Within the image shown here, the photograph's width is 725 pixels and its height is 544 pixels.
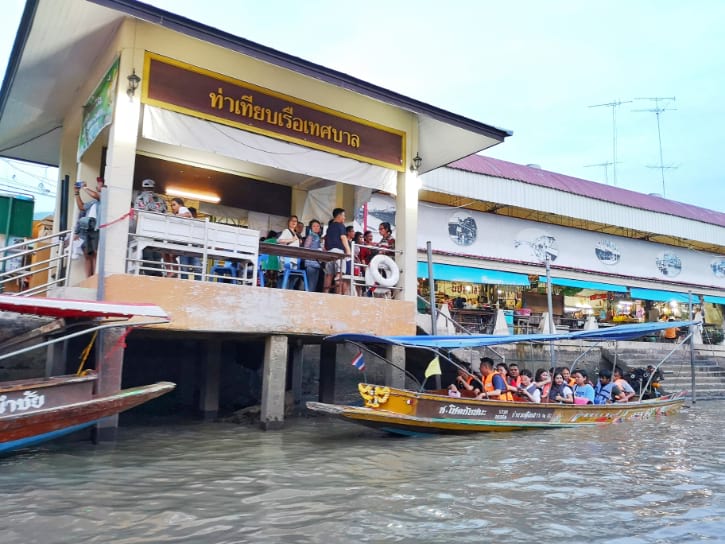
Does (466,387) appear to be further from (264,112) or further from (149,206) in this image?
(149,206)

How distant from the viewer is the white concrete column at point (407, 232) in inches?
447

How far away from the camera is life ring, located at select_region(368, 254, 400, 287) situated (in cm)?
1073

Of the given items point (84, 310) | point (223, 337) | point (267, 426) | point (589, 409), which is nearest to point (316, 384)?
point (223, 337)

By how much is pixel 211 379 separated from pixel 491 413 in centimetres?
569

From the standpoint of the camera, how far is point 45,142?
46.7 feet

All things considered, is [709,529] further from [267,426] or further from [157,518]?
[267,426]

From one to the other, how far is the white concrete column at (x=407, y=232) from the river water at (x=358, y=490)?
314cm

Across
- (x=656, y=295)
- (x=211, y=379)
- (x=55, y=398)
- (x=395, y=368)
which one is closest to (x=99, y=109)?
(x=55, y=398)

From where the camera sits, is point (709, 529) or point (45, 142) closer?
point (709, 529)

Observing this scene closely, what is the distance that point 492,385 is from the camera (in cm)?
1070

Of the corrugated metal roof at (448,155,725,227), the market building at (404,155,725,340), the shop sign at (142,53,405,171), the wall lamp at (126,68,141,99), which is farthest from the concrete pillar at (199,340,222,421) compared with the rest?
the corrugated metal roof at (448,155,725,227)

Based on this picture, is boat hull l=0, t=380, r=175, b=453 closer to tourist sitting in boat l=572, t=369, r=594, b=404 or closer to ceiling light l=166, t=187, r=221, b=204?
ceiling light l=166, t=187, r=221, b=204

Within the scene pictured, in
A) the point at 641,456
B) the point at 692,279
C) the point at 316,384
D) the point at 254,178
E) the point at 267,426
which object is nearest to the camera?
the point at 641,456

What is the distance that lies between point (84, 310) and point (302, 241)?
203 inches
